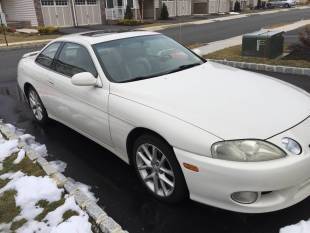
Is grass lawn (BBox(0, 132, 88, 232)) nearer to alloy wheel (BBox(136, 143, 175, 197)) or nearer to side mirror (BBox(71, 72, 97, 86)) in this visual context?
alloy wheel (BBox(136, 143, 175, 197))

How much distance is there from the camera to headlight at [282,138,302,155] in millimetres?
2684

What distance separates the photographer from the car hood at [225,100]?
2.81m

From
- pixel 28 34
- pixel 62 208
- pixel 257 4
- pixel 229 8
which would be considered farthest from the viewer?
pixel 257 4

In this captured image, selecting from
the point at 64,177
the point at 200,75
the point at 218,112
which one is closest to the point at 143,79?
the point at 200,75

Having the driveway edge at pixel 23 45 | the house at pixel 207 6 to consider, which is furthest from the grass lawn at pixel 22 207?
the house at pixel 207 6

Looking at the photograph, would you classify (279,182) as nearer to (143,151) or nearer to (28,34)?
(143,151)

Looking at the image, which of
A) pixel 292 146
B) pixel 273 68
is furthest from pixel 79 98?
pixel 273 68

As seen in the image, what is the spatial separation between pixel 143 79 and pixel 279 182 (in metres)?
1.78

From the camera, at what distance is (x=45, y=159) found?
173 inches

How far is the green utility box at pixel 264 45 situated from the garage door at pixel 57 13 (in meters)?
21.5

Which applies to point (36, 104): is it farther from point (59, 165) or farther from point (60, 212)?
point (60, 212)

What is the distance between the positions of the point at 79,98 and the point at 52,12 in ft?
84.7

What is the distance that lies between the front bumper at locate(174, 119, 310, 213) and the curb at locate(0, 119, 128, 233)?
2.46 ft

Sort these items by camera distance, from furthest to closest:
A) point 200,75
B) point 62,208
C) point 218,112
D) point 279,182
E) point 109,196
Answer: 1. point 200,75
2. point 109,196
3. point 62,208
4. point 218,112
5. point 279,182
